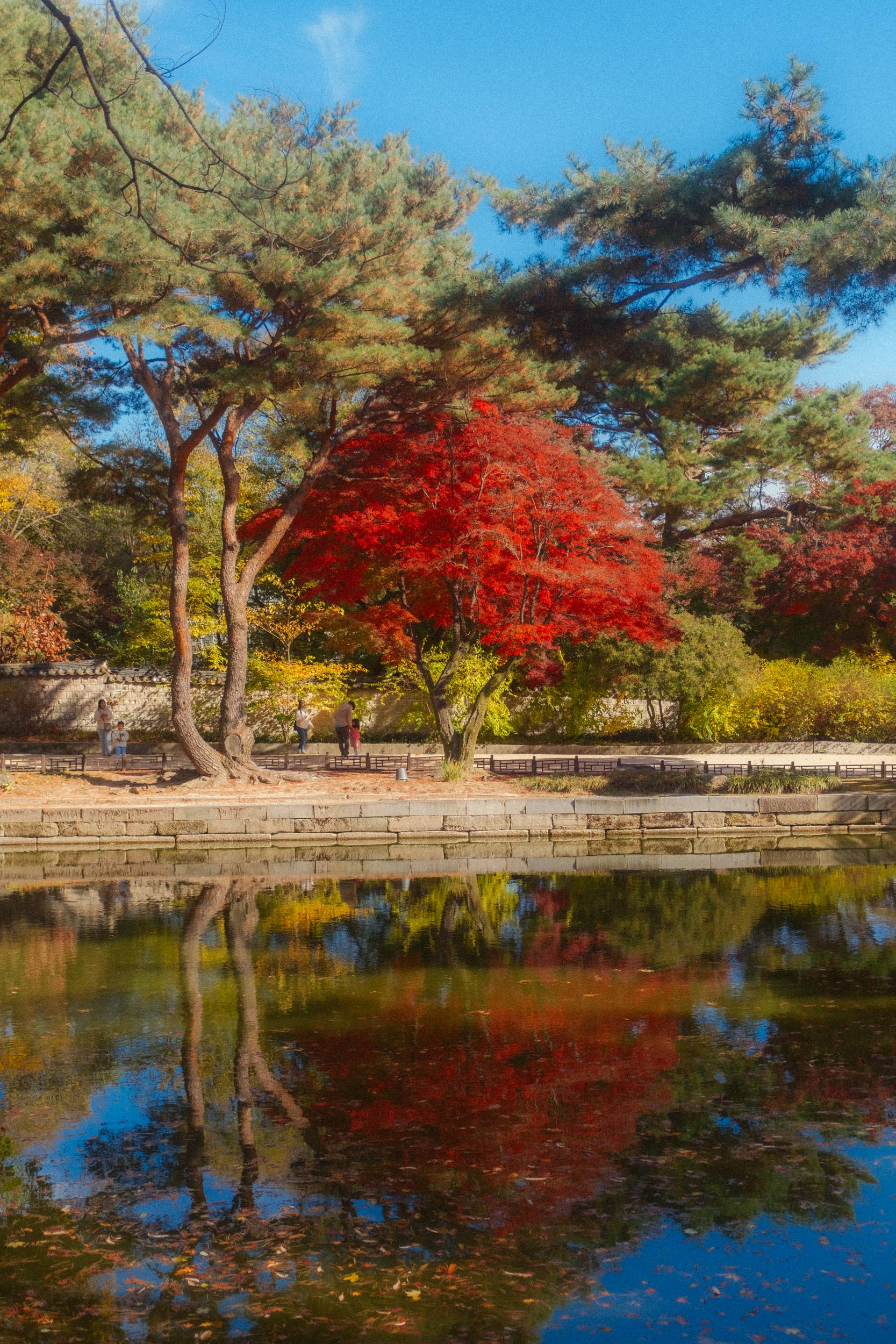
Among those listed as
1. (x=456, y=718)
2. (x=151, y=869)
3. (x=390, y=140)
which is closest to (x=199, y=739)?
(x=151, y=869)

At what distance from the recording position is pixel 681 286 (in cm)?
1503

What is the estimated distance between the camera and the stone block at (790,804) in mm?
17125

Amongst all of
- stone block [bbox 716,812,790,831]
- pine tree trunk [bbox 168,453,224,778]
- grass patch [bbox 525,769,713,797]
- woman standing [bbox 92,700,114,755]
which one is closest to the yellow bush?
grass patch [bbox 525,769,713,797]

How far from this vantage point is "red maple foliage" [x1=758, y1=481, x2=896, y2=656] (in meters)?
27.1

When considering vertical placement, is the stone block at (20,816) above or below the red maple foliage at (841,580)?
below

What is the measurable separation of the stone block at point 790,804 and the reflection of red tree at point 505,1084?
29.5 ft

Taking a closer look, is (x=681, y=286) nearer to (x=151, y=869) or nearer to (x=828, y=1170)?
(x=151, y=869)

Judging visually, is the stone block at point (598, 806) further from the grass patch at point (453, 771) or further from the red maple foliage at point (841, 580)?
the red maple foliage at point (841, 580)

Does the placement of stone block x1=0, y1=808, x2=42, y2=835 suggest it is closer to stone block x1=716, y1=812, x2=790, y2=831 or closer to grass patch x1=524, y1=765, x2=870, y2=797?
grass patch x1=524, y1=765, x2=870, y2=797

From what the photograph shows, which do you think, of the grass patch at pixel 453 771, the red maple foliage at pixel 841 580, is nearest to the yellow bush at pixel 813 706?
the red maple foliage at pixel 841 580

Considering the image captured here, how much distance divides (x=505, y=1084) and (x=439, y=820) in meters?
10.3

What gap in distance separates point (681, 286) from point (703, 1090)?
11.8 metres

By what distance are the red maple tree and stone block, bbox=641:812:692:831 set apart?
4.17m

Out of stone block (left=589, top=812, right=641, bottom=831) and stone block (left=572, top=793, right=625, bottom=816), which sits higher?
stone block (left=572, top=793, right=625, bottom=816)
